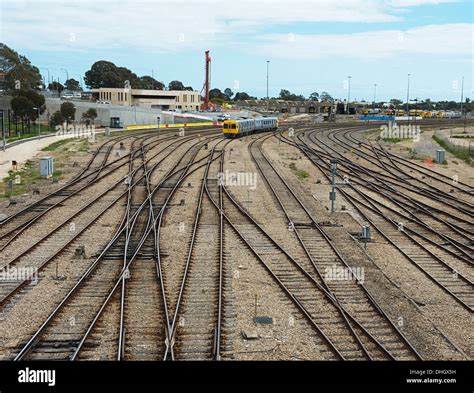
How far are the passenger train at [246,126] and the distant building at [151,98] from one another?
51.6 meters

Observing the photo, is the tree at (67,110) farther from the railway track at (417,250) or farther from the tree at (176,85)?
the tree at (176,85)

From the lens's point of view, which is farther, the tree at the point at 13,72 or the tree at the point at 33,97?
the tree at the point at 13,72

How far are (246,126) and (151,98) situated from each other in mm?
67632

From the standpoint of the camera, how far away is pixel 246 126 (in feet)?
194

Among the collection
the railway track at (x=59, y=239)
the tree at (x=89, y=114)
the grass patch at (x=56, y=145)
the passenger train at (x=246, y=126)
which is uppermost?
the tree at (x=89, y=114)

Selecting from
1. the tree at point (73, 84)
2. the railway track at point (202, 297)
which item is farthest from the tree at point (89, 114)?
the tree at point (73, 84)

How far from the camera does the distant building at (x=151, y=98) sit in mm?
118750

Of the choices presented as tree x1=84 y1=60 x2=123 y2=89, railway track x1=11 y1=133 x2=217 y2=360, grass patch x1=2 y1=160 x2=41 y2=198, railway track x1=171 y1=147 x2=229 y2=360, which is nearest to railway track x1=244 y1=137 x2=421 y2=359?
railway track x1=171 y1=147 x2=229 y2=360

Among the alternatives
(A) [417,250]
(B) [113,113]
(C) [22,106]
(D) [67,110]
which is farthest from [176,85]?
(A) [417,250]

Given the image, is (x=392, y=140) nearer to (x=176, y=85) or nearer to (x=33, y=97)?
(x=33, y=97)

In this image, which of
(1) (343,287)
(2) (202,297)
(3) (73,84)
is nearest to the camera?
(2) (202,297)

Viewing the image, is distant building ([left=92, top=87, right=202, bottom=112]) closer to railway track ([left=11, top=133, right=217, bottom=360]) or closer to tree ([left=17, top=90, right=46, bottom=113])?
tree ([left=17, top=90, right=46, bottom=113])
